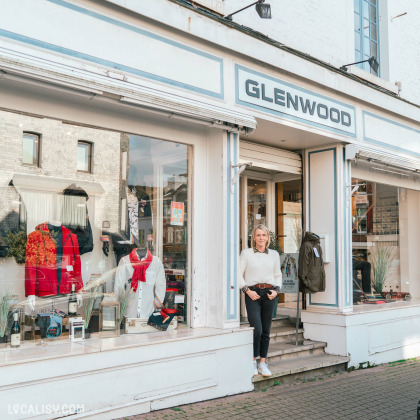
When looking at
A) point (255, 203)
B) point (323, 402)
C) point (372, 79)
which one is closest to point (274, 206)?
point (255, 203)

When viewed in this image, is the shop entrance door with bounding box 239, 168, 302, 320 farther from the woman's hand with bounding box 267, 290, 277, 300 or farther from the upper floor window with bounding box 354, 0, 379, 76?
the upper floor window with bounding box 354, 0, 379, 76

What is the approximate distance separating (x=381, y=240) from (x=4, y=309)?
23.6ft

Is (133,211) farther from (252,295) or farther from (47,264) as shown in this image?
(252,295)

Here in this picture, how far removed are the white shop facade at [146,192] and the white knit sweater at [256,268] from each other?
0.75 ft

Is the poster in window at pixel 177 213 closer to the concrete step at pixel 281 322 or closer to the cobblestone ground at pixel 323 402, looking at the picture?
the cobblestone ground at pixel 323 402

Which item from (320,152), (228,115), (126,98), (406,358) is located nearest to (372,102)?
(320,152)

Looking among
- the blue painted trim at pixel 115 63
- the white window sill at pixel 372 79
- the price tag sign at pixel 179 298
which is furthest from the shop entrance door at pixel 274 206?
the blue painted trim at pixel 115 63

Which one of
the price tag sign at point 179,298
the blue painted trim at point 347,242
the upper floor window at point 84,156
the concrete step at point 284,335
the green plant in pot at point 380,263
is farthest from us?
the green plant in pot at point 380,263

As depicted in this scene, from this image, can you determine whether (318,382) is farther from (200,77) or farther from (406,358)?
(200,77)

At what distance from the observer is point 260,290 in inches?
249

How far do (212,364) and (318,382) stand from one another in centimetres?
190

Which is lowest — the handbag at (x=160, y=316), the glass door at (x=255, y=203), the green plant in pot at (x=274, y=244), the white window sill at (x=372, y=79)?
the handbag at (x=160, y=316)

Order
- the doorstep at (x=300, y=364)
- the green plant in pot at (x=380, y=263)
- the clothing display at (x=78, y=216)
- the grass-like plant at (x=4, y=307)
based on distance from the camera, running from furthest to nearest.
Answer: the green plant in pot at (x=380, y=263) < the doorstep at (x=300, y=364) < the clothing display at (x=78, y=216) < the grass-like plant at (x=4, y=307)

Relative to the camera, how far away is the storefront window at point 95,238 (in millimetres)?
5199
